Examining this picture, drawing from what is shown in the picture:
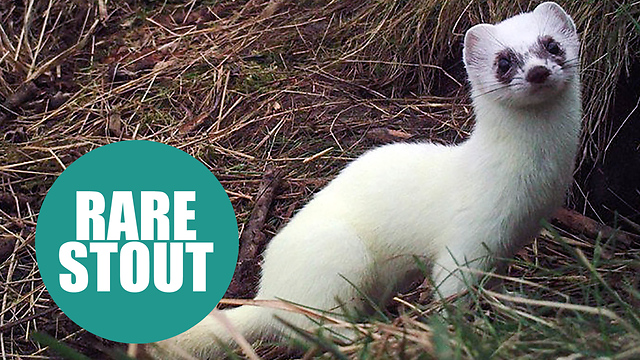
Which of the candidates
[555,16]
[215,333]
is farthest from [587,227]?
[215,333]

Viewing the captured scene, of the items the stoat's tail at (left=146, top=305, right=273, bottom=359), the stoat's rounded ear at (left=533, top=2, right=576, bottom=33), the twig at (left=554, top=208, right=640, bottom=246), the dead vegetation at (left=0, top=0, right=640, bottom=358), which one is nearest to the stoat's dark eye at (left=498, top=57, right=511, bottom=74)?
the stoat's rounded ear at (left=533, top=2, right=576, bottom=33)

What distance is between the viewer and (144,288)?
309 centimetres

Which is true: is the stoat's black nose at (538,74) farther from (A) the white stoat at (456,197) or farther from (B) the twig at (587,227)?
(B) the twig at (587,227)

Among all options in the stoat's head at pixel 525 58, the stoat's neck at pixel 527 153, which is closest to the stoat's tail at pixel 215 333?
the stoat's neck at pixel 527 153

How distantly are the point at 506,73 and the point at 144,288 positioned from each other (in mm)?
1610

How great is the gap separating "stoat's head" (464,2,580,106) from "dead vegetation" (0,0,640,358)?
2.52 ft

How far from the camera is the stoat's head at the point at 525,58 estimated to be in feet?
8.66

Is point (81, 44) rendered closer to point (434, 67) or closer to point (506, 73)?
point (434, 67)

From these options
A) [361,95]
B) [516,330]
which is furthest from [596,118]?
[516,330]

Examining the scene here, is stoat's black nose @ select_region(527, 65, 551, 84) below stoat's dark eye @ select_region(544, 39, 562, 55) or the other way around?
below

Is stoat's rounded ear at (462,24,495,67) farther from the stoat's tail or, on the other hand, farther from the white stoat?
the stoat's tail

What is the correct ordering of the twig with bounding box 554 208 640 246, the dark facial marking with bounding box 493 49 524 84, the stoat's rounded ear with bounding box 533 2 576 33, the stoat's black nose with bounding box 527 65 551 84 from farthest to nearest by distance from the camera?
the twig with bounding box 554 208 640 246, the stoat's rounded ear with bounding box 533 2 576 33, the dark facial marking with bounding box 493 49 524 84, the stoat's black nose with bounding box 527 65 551 84

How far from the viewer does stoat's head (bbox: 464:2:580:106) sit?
264cm

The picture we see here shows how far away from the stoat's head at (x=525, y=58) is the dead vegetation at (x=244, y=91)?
0.77 meters
